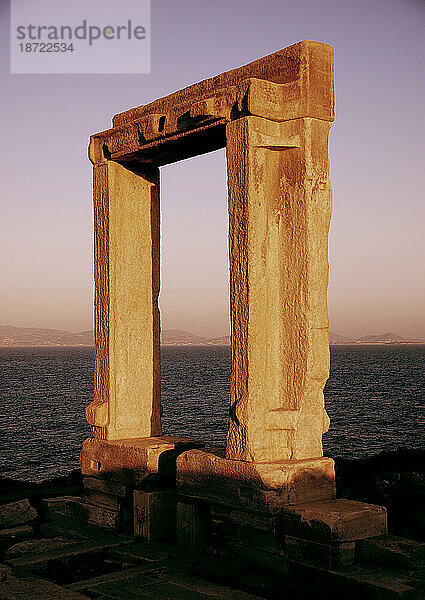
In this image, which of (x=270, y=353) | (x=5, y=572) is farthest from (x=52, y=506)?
(x=270, y=353)

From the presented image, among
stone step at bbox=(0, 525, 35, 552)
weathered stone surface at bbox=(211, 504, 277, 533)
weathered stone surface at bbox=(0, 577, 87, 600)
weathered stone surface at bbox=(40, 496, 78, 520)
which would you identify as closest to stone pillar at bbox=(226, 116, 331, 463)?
weathered stone surface at bbox=(211, 504, 277, 533)

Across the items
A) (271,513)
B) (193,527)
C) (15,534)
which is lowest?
(15,534)

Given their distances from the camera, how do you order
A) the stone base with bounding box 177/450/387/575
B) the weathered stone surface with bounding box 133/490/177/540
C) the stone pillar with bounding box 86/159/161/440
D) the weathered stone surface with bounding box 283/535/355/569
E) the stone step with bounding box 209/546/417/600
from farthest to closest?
1. the stone pillar with bounding box 86/159/161/440
2. the weathered stone surface with bounding box 133/490/177/540
3. the stone base with bounding box 177/450/387/575
4. the weathered stone surface with bounding box 283/535/355/569
5. the stone step with bounding box 209/546/417/600

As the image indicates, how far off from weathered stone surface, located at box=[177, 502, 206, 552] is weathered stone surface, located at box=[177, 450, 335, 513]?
17 cm

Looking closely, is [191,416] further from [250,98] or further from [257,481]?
[250,98]

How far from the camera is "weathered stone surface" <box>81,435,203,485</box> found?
820 centimetres

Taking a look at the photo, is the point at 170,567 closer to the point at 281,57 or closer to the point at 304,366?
the point at 304,366

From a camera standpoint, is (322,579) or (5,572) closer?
(322,579)

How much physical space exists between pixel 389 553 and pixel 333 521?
1.98ft

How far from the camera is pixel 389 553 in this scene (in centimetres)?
651

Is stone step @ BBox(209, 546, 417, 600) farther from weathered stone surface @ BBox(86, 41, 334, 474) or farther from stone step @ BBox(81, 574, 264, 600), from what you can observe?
weathered stone surface @ BBox(86, 41, 334, 474)

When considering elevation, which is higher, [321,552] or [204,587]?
[321,552]

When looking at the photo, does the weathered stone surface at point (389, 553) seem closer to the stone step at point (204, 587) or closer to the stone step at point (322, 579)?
the stone step at point (322, 579)

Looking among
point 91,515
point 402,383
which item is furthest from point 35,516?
point 402,383
